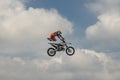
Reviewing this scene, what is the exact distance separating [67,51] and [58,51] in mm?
2696

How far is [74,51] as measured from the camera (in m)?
112

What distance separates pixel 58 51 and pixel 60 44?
6.83 feet

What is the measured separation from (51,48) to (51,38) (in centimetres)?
414

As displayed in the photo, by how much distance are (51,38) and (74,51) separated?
7.69 m

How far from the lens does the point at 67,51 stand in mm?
111562

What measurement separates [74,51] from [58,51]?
4538 millimetres

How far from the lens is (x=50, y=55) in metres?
111

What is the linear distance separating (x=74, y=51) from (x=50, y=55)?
22.4ft

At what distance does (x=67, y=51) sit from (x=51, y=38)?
242 inches

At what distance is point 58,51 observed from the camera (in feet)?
369

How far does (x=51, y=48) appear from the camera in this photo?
112312mm

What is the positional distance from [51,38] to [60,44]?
15.7 feet

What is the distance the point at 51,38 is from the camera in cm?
10925
